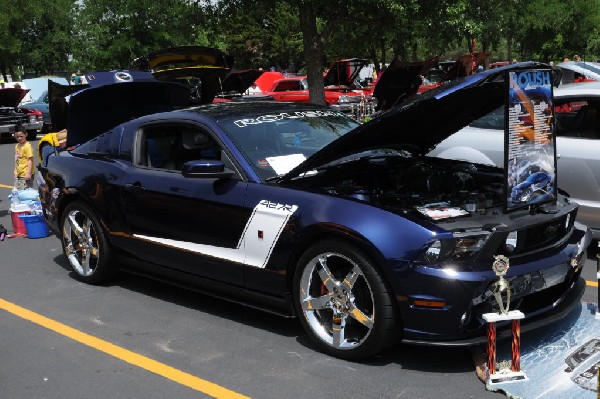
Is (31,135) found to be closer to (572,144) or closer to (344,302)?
(572,144)

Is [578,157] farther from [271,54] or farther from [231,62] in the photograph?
[271,54]

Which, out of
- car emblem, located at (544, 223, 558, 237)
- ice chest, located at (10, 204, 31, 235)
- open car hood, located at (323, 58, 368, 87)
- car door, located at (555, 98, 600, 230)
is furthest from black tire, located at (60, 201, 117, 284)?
open car hood, located at (323, 58, 368, 87)

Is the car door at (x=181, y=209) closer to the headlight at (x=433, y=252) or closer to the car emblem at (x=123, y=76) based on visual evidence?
the headlight at (x=433, y=252)

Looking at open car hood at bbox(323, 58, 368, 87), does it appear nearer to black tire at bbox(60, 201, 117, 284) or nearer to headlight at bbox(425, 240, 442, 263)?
black tire at bbox(60, 201, 117, 284)

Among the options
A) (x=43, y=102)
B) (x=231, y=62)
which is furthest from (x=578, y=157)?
(x=43, y=102)

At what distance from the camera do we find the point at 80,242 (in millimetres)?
6453

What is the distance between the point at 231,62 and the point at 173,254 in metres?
5.63

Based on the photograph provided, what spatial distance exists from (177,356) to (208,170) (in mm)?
1239

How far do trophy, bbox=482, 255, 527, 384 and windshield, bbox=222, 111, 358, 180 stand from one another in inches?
69.0

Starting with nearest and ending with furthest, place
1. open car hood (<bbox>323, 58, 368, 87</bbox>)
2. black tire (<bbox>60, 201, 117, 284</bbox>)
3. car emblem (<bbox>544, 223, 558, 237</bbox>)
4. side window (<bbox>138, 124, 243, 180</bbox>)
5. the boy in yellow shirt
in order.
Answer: car emblem (<bbox>544, 223, 558, 237</bbox>) → side window (<bbox>138, 124, 243, 180</bbox>) → black tire (<bbox>60, 201, 117, 284</bbox>) → the boy in yellow shirt → open car hood (<bbox>323, 58, 368, 87</bbox>)

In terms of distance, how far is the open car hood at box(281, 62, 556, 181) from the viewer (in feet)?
14.0

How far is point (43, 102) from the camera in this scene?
89.1 ft

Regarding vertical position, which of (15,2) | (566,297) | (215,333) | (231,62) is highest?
(15,2)

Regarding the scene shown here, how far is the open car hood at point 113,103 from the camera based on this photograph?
7602mm
